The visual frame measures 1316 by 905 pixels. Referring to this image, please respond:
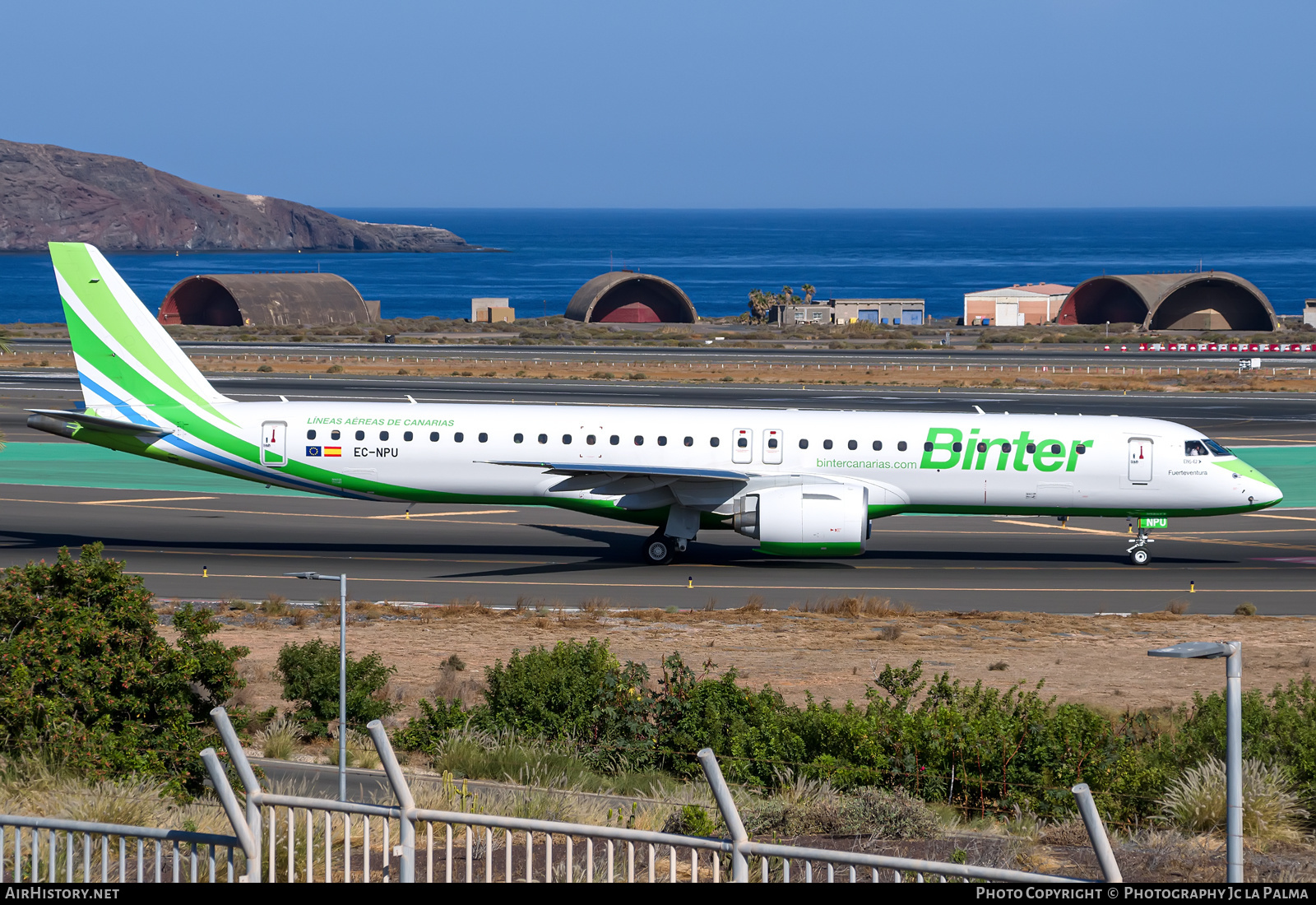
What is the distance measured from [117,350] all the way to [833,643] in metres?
21.2

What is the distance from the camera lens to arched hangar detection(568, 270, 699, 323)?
145500mm

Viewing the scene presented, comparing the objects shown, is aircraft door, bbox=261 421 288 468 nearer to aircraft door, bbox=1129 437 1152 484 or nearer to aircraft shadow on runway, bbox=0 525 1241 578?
aircraft shadow on runway, bbox=0 525 1241 578

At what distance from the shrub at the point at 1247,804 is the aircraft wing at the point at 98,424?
29402 millimetres

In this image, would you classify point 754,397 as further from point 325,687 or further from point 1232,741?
point 1232,741

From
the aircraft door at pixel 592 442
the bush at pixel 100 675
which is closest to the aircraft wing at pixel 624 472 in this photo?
the aircraft door at pixel 592 442

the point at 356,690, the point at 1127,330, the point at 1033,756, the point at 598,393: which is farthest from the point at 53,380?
the point at 1127,330

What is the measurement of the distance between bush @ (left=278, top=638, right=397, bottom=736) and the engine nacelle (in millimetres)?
14464

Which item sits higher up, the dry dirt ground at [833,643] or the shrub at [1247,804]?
the shrub at [1247,804]

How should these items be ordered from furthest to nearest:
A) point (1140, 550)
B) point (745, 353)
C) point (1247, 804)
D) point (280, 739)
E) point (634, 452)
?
point (745, 353)
point (1140, 550)
point (634, 452)
point (280, 739)
point (1247, 804)

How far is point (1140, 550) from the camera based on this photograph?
38500mm

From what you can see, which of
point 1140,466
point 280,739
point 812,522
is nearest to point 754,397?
point 1140,466

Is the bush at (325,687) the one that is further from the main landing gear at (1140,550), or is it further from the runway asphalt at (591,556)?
the main landing gear at (1140,550)

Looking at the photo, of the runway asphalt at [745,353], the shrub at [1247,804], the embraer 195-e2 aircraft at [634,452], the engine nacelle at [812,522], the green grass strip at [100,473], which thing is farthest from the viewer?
the runway asphalt at [745,353]

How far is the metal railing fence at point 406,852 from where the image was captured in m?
8.88
